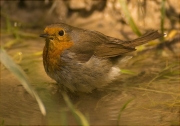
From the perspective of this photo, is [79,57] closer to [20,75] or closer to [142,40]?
[142,40]

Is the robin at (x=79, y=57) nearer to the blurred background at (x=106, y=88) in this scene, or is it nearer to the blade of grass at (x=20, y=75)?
the blurred background at (x=106, y=88)

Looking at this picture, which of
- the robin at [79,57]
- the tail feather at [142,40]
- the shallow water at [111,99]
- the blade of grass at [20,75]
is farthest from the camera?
the tail feather at [142,40]

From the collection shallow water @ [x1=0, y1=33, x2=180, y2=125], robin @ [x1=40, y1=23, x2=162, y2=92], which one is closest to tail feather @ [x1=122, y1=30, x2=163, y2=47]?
robin @ [x1=40, y1=23, x2=162, y2=92]

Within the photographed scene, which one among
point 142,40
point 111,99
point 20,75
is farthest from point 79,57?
point 20,75

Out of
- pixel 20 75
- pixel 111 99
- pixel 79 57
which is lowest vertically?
pixel 111 99

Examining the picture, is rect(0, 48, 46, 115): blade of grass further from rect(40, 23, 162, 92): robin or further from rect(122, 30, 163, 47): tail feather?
rect(122, 30, 163, 47): tail feather

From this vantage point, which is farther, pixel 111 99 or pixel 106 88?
pixel 106 88

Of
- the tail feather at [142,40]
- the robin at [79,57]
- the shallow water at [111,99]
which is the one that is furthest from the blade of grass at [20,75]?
the tail feather at [142,40]
